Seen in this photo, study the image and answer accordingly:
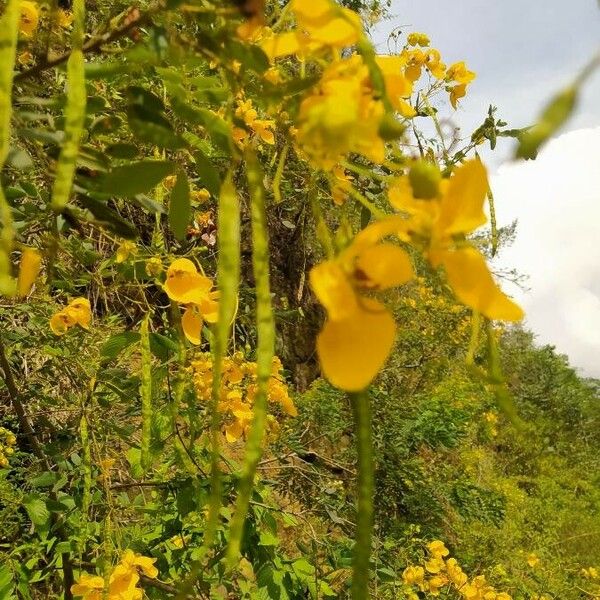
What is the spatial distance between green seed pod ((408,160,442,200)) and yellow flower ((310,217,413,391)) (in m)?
0.01

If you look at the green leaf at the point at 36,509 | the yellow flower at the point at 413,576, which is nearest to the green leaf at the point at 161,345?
the green leaf at the point at 36,509

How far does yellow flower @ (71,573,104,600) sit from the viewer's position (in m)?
0.86

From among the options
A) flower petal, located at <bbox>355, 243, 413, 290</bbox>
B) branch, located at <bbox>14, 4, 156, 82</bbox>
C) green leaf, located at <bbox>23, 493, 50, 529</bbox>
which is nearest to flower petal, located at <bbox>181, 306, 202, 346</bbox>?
branch, located at <bbox>14, 4, 156, 82</bbox>

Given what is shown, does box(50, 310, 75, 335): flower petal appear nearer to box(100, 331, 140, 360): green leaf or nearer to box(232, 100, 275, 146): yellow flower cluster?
box(100, 331, 140, 360): green leaf

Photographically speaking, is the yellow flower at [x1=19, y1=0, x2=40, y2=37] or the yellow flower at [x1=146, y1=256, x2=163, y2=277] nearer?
the yellow flower at [x1=19, y1=0, x2=40, y2=37]

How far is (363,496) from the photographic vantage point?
219mm

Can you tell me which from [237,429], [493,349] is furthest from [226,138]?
[237,429]

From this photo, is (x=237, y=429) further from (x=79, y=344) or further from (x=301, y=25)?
(x=301, y=25)

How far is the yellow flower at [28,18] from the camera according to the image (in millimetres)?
464

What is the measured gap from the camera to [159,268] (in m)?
0.62

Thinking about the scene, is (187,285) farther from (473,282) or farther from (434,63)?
(434,63)

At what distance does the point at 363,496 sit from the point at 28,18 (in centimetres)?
46

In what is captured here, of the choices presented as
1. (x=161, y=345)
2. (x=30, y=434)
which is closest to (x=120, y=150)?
(x=161, y=345)

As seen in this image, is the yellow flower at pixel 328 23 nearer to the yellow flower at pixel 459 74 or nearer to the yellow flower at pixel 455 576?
the yellow flower at pixel 459 74
